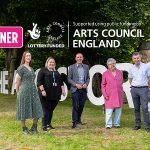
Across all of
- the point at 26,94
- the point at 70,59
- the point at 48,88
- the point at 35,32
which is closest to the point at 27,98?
the point at 26,94

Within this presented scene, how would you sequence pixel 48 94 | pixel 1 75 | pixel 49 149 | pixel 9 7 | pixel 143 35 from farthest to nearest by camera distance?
pixel 1 75 < pixel 143 35 < pixel 9 7 < pixel 48 94 < pixel 49 149

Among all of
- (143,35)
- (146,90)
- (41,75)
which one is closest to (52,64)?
(41,75)

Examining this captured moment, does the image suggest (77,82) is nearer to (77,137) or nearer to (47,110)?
(47,110)

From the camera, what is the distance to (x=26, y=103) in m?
9.77

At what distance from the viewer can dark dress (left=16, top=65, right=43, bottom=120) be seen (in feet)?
32.0

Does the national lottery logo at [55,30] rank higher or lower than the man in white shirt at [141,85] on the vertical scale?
higher

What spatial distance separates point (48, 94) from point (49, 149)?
2341mm

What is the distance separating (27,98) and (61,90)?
1.29 m

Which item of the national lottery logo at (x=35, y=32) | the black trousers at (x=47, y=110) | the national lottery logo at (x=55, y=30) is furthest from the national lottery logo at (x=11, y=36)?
the black trousers at (x=47, y=110)

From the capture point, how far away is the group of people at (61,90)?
32.1 feet

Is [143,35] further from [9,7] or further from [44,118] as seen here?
[44,118]

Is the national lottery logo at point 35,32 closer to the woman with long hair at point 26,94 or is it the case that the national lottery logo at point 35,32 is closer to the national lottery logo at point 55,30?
the national lottery logo at point 55,30

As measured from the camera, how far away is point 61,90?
10852 millimetres

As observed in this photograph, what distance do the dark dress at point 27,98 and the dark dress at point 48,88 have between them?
65cm
